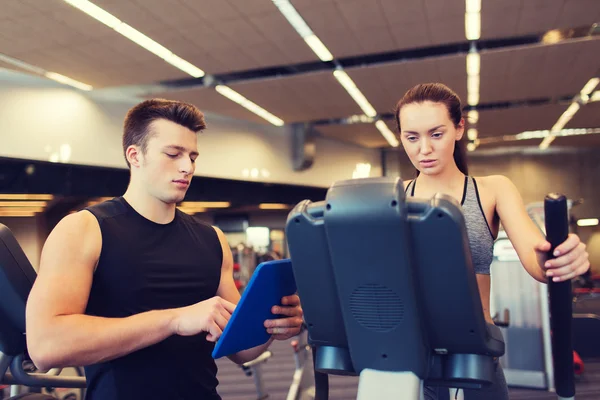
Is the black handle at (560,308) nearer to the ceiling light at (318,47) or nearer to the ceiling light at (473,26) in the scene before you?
the ceiling light at (473,26)

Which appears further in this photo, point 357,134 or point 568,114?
point 357,134

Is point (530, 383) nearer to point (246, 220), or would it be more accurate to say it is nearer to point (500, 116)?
point (500, 116)

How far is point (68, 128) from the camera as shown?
8.61 meters

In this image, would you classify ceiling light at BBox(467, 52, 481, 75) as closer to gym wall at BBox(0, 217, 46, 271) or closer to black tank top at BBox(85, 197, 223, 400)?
black tank top at BBox(85, 197, 223, 400)

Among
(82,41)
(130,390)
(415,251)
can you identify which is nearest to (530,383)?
(130,390)

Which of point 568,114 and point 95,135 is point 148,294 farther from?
point 568,114

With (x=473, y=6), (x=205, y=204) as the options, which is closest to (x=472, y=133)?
(x=205, y=204)

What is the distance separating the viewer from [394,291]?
2.88 feet

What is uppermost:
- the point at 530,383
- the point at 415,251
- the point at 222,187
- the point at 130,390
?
the point at 222,187

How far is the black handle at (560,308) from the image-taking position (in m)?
0.82

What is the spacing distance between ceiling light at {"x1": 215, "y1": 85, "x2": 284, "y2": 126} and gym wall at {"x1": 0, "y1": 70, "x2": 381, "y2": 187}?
2.10ft

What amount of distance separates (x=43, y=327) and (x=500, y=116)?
38.9 feet

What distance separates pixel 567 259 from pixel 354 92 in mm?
9000

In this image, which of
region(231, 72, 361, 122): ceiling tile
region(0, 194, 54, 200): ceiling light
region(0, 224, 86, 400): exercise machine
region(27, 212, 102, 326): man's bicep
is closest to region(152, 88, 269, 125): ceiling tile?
region(231, 72, 361, 122): ceiling tile
